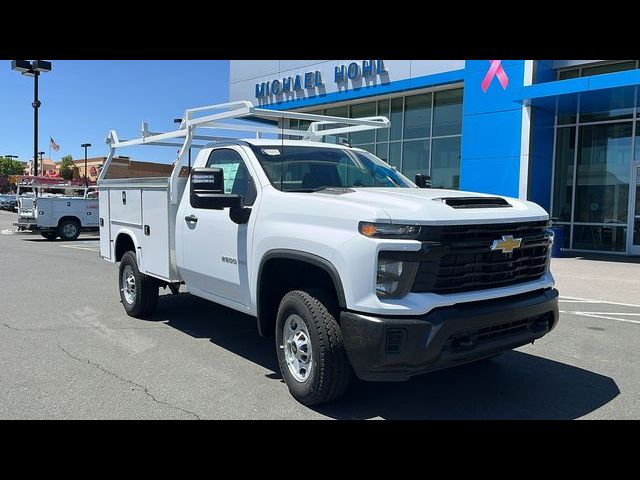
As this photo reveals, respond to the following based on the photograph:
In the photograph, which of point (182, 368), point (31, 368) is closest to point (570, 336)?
point (182, 368)

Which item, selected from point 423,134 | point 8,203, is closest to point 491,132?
point 423,134

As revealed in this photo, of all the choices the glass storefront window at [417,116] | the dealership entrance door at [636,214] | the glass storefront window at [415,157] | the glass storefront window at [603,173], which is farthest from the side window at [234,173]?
the glass storefront window at [417,116]

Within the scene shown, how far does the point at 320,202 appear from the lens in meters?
3.99

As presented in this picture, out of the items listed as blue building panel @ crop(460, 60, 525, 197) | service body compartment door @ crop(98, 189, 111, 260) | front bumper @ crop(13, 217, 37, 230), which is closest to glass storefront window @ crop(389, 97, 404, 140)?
blue building panel @ crop(460, 60, 525, 197)

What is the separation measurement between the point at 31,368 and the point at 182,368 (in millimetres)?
1383

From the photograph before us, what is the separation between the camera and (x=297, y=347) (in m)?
4.16

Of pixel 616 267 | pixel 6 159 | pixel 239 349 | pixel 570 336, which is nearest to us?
pixel 239 349

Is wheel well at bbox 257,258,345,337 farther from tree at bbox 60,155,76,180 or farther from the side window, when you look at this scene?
tree at bbox 60,155,76,180

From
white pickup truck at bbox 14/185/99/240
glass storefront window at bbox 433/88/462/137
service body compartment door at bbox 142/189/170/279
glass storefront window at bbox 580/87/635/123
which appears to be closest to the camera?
service body compartment door at bbox 142/189/170/279

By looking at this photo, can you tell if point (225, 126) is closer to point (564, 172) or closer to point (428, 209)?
point (428, 209)

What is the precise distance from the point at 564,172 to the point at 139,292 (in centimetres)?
1398

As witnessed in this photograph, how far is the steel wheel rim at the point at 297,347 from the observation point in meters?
4.10

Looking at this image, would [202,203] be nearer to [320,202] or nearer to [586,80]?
[320,202]

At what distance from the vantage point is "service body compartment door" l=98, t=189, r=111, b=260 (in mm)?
7686
